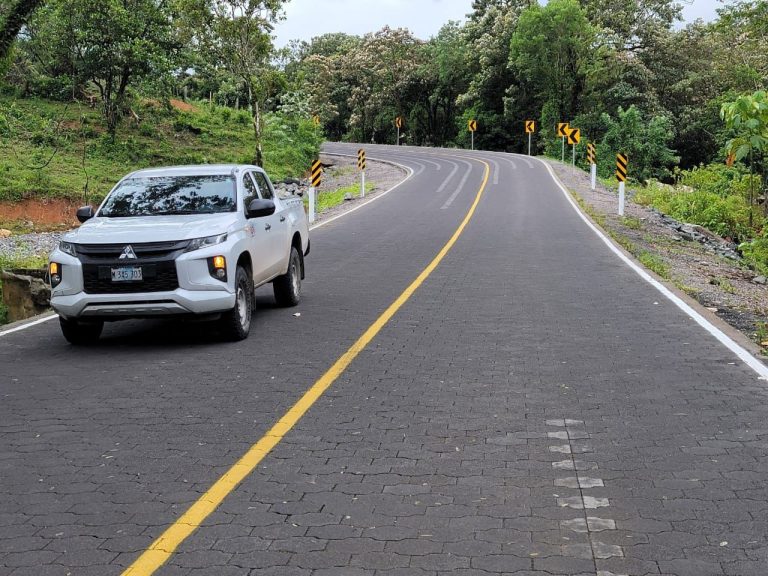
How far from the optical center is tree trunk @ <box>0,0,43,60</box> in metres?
16.1

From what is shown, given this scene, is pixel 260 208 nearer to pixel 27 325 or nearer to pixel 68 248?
pixel 68 248

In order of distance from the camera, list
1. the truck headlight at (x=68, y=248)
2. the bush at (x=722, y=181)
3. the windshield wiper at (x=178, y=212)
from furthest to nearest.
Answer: the bush at (x=722, y=181)
the windshield wiper at (x=178, y=212)
the truck headlight at (x=68, y=248)

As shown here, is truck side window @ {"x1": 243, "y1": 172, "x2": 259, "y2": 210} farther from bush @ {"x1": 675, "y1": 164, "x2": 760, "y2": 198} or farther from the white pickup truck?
bush @ {"x1": 675, "y1": 164, "x2": 760, "y2": 198}

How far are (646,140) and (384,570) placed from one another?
54.3 m

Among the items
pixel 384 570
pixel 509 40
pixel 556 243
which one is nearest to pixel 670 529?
pixel 384 570

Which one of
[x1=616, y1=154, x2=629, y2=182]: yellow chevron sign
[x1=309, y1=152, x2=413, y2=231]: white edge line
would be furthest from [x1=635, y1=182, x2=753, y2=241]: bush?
[x1=309, y1=152, x2=413, y2=231]: white edge line

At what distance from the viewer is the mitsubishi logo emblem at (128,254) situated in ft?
28.0

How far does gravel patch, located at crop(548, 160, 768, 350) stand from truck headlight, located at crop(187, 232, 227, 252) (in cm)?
572

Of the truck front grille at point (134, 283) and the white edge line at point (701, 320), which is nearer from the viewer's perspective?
the white edge line at point (701, 320)

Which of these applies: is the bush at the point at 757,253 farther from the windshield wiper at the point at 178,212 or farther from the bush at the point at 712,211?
the windshield wiper at the point at 178,212

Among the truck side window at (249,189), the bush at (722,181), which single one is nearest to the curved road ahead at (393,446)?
the truck side window at (249,189)

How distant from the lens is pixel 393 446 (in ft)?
18.5

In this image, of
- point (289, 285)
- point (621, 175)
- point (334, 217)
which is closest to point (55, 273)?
point (289, 285)

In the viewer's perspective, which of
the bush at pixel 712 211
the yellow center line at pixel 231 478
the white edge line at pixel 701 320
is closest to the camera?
the yellow center line at pixel 231 478
